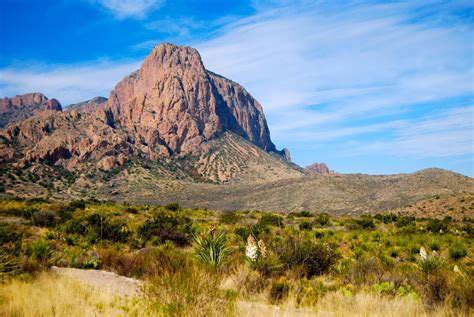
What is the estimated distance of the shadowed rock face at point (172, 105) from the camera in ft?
509

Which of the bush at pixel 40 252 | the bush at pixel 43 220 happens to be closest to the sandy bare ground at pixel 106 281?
the bush at pixel 40 252

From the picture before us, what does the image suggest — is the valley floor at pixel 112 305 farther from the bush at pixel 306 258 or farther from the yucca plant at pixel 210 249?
the bush at pixel 306 258

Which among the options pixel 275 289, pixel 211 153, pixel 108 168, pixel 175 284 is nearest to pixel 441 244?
pixel 275 289

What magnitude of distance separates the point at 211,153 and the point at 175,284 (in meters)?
140

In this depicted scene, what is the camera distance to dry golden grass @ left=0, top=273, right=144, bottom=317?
5.06m

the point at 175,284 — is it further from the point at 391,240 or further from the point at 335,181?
the point at 335,181

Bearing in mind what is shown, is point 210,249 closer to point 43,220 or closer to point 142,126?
point 43,220

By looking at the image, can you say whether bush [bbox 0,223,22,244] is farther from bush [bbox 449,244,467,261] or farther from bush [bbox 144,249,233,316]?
bush [bbox 449,244,467,261]

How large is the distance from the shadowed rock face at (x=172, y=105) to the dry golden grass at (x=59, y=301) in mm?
137748

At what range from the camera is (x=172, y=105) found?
164875mm

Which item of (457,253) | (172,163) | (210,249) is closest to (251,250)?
(210,249)

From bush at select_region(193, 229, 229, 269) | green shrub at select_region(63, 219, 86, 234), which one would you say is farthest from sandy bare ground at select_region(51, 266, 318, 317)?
green shrub at select_region(63, 219, 86, 234)

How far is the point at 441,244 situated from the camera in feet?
54.6

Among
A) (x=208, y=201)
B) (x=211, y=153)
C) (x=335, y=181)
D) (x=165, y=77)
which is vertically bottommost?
(x=208, y=201)
